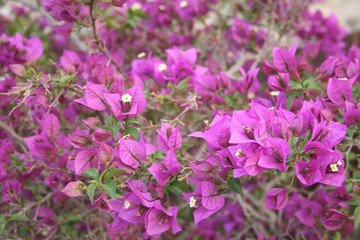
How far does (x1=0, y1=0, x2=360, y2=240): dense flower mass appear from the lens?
87 cm

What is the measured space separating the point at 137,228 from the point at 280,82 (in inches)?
28.6

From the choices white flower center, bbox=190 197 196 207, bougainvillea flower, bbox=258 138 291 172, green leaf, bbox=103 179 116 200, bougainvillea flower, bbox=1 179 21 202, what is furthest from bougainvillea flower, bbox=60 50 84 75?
bougainvillea flower, bbox=258 138 291 172

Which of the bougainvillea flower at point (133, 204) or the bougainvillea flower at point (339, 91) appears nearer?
the bougainvillea flower at point (133, 204)

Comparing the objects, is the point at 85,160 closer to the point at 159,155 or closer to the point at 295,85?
the point at 159,155

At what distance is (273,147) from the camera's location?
801 mm

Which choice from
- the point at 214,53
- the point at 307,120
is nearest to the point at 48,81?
the point at 307,120

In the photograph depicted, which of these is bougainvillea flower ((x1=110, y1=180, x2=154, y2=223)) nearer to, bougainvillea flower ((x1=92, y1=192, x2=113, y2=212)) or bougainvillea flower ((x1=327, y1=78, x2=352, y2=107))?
bougainvillea flower ((x1=92, y1=192, x2=113, y2=212))

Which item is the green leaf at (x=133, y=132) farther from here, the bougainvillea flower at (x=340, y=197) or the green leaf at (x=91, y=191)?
the bougainvillea flower at (x=340, y=197)

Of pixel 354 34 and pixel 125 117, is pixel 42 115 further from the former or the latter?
pixel 354 34

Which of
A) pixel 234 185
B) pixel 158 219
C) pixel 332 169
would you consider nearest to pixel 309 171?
pixel 332 169

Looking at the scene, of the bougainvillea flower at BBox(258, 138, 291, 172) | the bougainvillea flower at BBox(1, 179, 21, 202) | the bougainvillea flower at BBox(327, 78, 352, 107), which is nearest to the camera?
the bougainvillea flower at BBox(258, 138, 291, 172)

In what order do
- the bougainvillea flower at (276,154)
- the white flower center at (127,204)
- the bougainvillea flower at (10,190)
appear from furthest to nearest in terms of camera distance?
the bougainvillea flower at (10,190), the white flower center at (127,204), the bougainvillea flower at (276,154)

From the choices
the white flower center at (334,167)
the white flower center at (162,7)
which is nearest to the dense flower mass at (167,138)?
the white flower center at (334,167)

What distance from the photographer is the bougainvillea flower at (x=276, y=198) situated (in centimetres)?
92
